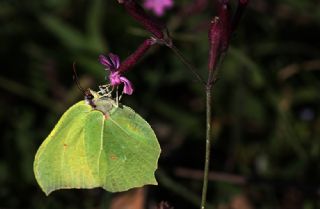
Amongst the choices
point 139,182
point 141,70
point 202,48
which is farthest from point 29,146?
point 139,182

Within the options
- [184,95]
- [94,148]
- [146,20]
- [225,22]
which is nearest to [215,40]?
[225,22]

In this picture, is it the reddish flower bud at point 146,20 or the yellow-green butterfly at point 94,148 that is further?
the yellow-green butterfly at point 94,148

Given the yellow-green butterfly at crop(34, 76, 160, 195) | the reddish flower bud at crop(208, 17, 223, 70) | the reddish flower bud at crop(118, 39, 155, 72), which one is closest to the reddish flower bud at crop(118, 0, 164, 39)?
the reddish flower bud at crop(118, 39, 155, 72)

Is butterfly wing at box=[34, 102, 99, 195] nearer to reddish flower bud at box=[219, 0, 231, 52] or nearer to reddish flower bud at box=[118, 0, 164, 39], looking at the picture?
reddish flower bud at box=[118, 0, 164, 39]

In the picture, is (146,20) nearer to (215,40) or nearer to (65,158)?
(215,40)

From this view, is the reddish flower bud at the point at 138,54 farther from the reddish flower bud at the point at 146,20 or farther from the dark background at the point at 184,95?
the dark background at the point at 184,95

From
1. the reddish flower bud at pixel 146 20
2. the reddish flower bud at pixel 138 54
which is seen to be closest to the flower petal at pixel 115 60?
the reddish flower bud at pixel 138 54

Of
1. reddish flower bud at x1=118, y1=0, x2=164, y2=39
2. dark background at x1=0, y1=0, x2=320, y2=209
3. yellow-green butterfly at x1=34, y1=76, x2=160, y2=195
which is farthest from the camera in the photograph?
dark background at x1=0, y1=0, x2=320, y2=209
